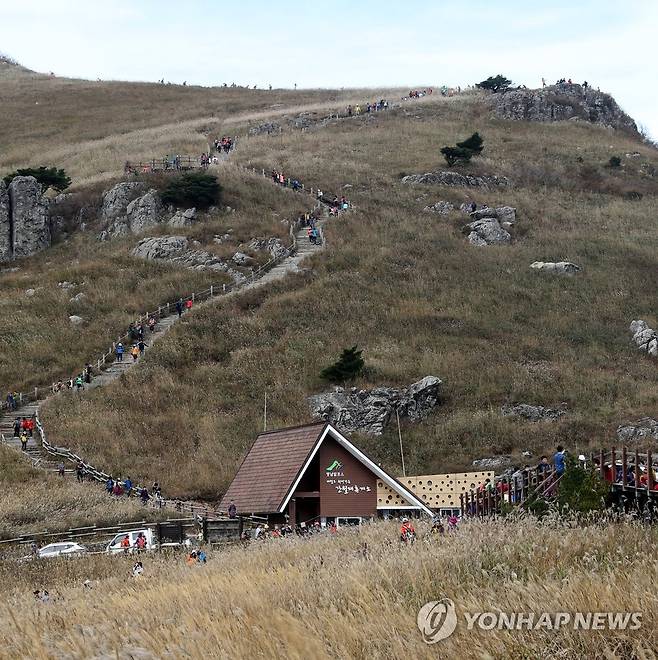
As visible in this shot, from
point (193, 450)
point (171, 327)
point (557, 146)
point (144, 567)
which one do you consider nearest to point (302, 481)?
point (144, 567)

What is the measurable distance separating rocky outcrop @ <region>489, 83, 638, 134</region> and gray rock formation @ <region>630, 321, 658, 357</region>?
55.1 metres

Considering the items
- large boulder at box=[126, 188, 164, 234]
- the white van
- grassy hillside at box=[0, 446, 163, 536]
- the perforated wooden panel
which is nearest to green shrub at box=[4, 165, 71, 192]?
large boulder at box=[126, 188, 164, 234]

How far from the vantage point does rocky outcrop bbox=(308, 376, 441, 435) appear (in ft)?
159

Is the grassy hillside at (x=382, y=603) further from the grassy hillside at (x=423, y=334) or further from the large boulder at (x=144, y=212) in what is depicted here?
the large boulder at (x=144, y=212)

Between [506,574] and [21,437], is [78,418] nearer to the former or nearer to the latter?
[21,437]

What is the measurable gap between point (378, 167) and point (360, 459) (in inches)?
2456

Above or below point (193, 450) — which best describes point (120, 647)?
above

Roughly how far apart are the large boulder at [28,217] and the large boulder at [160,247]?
8886 mm

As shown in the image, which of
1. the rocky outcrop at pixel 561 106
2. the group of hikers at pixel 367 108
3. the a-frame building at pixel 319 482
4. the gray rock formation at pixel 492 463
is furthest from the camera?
the group of hikers at pixel 367 108

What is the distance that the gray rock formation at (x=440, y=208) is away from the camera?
262ft

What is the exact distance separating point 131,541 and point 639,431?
23.8m

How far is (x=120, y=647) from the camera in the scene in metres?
9.97

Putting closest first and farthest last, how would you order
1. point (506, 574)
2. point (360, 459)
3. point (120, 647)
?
point (120, 647), point (506, 574), point (360, 459)

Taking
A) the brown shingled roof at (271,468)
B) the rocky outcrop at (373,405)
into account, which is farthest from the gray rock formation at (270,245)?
the brown shingled roof at (271,468)
